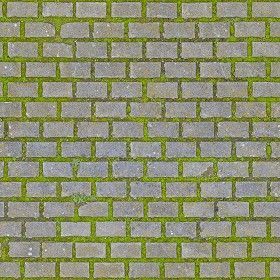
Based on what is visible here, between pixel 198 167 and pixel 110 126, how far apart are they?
0.42m

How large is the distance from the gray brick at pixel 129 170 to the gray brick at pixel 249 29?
0.71 metres

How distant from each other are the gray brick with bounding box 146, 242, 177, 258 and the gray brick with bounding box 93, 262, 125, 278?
0.13 m

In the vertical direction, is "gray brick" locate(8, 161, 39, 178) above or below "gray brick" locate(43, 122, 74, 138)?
below

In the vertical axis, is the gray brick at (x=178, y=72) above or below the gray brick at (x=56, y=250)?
above

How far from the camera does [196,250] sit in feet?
7.11

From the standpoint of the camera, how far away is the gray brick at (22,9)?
216cm

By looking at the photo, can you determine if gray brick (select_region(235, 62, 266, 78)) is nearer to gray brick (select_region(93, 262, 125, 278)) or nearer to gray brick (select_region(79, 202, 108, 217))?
gray brick (select_region(79, 202, 108, 217))

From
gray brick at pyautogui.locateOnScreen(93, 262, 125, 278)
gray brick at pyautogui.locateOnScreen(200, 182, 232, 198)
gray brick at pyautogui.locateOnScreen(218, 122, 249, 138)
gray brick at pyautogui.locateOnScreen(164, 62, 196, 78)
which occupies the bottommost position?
gray brick at pyautogui.locateOnScreen(93, 262, 125, 278)

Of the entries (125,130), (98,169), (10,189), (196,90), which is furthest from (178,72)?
(10,189)

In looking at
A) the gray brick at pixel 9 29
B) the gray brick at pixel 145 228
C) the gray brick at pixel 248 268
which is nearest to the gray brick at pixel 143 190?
the gray brick at pixel 145 228

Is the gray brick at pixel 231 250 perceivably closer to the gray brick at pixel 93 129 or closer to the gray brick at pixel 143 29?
the gray brick at pixel 93 129

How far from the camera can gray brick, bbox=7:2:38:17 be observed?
7.09 ft

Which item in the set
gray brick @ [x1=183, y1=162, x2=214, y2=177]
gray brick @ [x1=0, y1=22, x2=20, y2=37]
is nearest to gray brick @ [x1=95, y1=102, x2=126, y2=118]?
gray brick @ [x1=183, y1=162, x2=214, y2=177]

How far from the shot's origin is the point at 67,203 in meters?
2.17
